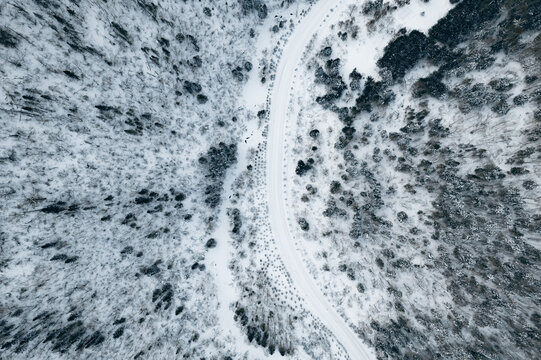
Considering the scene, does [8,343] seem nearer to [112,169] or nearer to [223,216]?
[112,169]

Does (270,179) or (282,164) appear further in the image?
(282,164)

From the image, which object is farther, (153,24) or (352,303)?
(352,303)

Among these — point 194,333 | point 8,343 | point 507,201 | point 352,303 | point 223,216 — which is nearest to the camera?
point 8,343

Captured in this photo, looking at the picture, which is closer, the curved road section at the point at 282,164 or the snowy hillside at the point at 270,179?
the snowy hillside at the point at 270,179

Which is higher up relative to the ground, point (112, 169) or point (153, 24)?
point (153, 24)

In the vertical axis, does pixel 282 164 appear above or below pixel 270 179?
above

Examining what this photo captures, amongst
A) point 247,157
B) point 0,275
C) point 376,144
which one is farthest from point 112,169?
point 376,144

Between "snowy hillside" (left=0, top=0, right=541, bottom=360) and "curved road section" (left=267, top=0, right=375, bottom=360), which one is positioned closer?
"snowy hillside" (left=0, top=0, right=541, bottom=360)

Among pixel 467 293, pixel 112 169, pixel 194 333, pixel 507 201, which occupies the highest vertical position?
pixel 112 169
